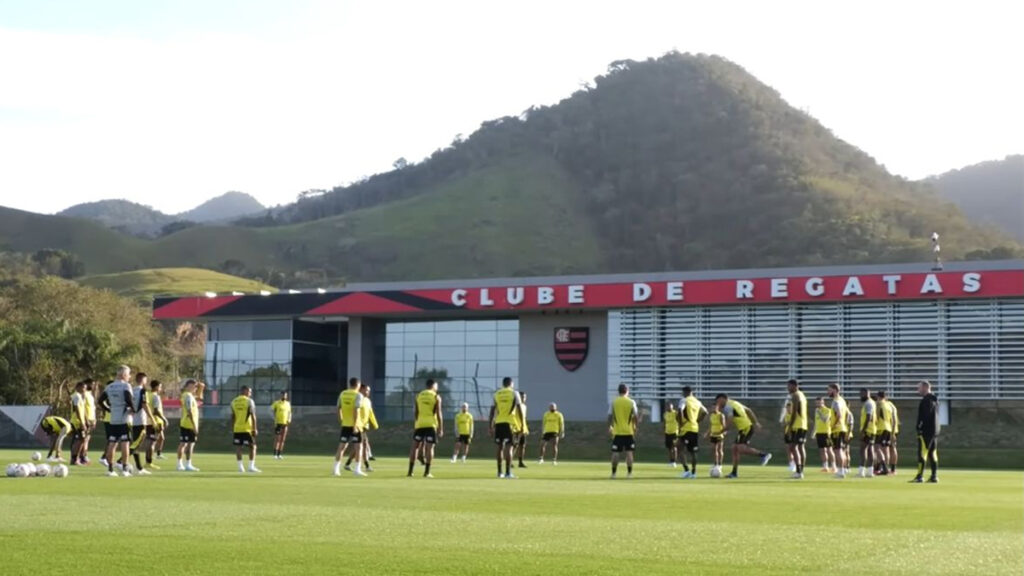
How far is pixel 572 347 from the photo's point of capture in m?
Result: 58.6

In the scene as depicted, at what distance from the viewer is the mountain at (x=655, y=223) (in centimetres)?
16375

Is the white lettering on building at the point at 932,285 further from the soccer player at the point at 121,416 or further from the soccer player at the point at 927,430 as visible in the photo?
the soccer player at the point at 121,416

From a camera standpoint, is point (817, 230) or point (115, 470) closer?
point (115, 470)

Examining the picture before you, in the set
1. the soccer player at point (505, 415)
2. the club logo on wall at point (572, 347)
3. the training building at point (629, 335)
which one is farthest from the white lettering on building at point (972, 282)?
the soccer player at point (505, 415)

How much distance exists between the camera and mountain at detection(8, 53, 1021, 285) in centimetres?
16375

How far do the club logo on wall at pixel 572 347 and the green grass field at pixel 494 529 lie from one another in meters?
35.8

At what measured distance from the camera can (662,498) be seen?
1895 centimetres

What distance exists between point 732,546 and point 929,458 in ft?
53.3

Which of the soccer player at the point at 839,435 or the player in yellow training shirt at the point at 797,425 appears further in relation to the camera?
the soccer player at the point at 839,435

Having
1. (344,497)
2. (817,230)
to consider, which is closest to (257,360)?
(344,497)

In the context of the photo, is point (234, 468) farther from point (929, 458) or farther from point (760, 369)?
point (760, 369)

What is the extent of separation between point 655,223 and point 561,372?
12706 cm

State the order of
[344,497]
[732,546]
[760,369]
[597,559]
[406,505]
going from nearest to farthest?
[597,559]
[732,546]
[406,505]
[344,497]
[760,369]

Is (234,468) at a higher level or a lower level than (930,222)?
lower
